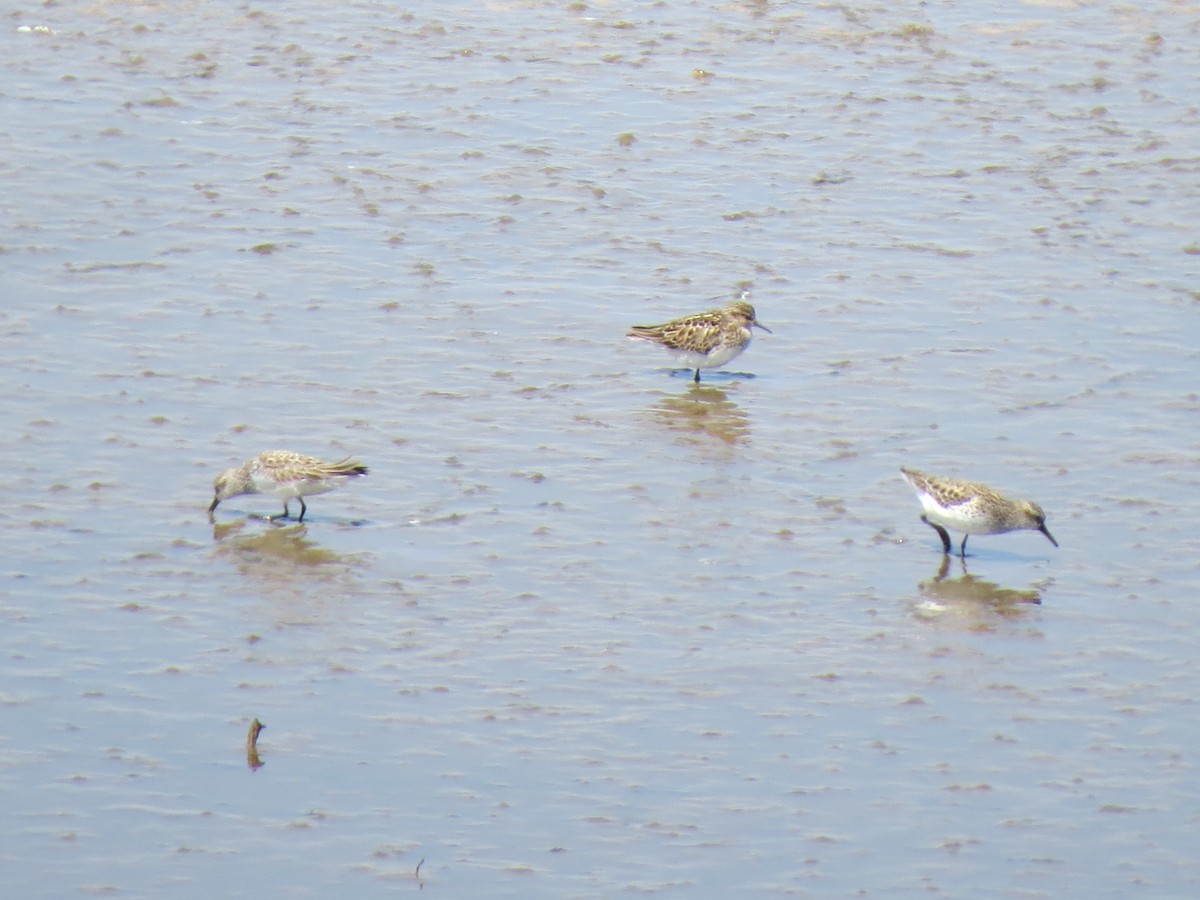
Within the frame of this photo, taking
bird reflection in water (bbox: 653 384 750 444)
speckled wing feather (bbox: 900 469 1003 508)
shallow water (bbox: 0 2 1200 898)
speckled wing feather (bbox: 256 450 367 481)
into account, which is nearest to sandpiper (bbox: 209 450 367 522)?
speckled wing feather (bbox: 256 450 367 481)

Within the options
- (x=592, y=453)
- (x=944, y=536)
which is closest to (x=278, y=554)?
(x=592, y=453)

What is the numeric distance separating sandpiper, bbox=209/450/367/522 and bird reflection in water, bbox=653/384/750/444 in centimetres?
352

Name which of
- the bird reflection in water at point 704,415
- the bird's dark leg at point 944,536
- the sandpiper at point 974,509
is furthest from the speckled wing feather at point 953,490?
the bird reflection in water at point 704,415

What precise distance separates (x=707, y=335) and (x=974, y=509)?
4.43 metres

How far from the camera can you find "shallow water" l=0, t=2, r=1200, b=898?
11.6 meters

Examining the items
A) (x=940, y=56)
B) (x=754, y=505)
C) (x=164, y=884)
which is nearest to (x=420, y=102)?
(x=940, y=56)

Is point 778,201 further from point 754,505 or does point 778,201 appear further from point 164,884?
point 164,884

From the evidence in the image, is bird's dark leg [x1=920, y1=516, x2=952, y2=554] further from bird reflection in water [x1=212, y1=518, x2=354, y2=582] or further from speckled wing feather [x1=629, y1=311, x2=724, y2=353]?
bird reflection in water [x1=212, y1=518, x2=354, y2=582]

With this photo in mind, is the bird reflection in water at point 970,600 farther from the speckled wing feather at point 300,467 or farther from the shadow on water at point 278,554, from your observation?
the speckled wing feather at point 300,467

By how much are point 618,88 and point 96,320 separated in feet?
32.4

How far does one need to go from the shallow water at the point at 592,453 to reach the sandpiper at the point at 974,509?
0.37 metres

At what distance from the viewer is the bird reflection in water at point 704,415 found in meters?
17.8

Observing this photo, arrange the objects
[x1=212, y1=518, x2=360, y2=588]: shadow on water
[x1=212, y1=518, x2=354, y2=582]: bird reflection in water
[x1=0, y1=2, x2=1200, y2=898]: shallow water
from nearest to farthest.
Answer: [x1=0, y1=2, x2=1200, y2=898]: shallow water < [x1=212, y1=518, x2=360, y2=588]: shadow on water < [x1=212, y1=518, x2=354, y2=582]: bird reflection in water

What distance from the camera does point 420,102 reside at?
26281mm
